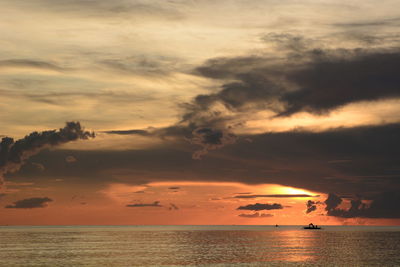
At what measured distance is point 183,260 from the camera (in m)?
141

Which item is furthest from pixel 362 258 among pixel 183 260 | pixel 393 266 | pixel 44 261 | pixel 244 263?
pixel 44 261

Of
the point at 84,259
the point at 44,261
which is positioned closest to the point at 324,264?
the point at 84,259

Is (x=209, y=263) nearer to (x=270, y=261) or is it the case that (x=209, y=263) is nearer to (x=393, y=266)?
(x=270, y=261)

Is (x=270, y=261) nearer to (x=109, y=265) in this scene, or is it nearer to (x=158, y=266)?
(x=158, y=266)

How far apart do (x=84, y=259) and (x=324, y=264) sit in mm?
59740

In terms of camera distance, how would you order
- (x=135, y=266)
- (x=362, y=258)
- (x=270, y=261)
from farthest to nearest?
1. (x=362, y=258)
2. (x=270, y=261)
3. (x=135, y=266)

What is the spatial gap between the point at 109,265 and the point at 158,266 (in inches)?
443

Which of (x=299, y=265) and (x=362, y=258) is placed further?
(x=362, y=258)

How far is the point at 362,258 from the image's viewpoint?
15100cm

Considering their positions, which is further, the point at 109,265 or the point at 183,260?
the point at 183,260

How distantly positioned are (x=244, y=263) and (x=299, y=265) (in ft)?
42.3

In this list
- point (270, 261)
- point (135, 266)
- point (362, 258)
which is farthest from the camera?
point (362, 258)

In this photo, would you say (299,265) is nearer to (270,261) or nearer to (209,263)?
(270,261)

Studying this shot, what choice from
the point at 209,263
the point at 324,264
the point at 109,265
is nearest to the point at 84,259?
the point at 109,265
